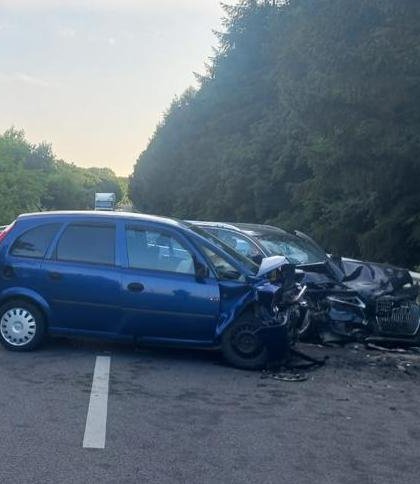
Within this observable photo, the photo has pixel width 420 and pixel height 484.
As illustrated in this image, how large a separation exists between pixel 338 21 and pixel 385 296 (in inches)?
500

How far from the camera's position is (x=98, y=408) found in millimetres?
6801

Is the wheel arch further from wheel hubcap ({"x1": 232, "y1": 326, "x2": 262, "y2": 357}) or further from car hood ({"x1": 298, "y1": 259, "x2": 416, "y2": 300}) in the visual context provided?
car hood ({"x1": 298, "y1": 259, "x2": 416, "y2": 300})

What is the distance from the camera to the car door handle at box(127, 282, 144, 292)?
8844 millimetres

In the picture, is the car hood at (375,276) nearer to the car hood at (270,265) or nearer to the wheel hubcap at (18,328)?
the car hood at (270,265)

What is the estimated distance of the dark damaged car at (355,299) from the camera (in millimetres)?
10195

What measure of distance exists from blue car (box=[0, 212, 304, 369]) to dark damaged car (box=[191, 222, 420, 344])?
1077 millimetres

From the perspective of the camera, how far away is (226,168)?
51.8 m

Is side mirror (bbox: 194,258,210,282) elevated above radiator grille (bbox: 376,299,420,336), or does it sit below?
above

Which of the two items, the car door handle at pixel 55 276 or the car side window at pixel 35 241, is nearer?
the car door handle at pixel 55 276

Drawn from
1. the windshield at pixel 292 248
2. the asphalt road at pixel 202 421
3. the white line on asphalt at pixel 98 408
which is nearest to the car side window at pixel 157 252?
the asphalt road at pixel 202 421

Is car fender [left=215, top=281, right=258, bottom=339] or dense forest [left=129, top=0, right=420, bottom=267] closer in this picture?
car fender [left=215, top=281, right=258, bottom=339]

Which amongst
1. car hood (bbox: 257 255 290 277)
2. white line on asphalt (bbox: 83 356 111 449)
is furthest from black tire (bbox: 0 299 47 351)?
car hood (bbox: 257 255 290 277)

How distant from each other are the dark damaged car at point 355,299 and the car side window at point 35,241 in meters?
3.26

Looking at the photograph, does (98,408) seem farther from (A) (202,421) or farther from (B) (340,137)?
(B) (340,137)
